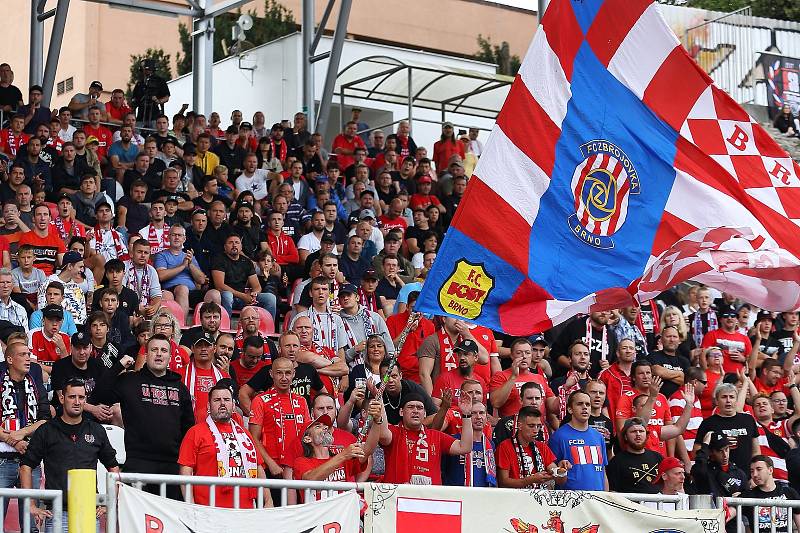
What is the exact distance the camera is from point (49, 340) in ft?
38.9

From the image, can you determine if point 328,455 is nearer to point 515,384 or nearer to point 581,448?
point 581,448

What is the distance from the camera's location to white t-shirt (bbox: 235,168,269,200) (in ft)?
61.3

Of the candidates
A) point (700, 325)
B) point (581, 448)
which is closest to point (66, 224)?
point (581, 448)

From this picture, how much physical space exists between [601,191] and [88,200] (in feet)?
31.0

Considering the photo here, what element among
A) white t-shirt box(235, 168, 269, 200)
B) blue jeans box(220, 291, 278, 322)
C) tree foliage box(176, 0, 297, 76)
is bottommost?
blue jeans box(220, 291, 278, 322)

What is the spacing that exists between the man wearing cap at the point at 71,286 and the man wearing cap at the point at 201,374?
2.23 metres

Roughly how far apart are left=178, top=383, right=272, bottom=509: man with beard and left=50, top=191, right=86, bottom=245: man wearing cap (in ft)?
19.7

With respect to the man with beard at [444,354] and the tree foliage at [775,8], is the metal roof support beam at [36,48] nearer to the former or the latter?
the man with beard at [444,354]

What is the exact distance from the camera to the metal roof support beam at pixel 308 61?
24.0 metres

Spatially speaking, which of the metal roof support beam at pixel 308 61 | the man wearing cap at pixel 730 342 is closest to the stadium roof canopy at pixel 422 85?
the metal roof support beam at pixel 308 61

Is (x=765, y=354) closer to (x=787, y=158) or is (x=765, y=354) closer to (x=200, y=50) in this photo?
(x=787, y=158)

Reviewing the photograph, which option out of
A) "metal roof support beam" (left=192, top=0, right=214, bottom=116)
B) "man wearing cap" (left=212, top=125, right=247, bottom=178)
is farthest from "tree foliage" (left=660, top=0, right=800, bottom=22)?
"man wearing cap" (left=212, top=125, right=247, bottom=178)

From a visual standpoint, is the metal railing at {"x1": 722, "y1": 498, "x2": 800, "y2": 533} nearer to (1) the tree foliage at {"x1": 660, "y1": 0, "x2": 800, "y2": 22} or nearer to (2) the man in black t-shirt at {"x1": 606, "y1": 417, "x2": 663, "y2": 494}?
(2) the man in black t-shirt at {"x1": 606, "y1": 417, "x2": 663, "y2": 494}

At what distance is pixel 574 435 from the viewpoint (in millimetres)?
11008
